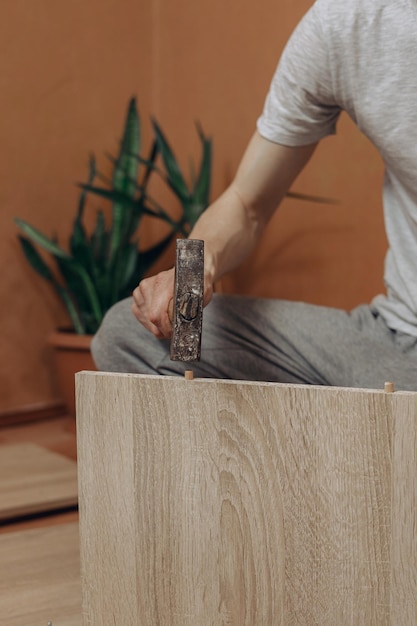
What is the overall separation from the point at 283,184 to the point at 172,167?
1.09m

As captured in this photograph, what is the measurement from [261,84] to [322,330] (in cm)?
129

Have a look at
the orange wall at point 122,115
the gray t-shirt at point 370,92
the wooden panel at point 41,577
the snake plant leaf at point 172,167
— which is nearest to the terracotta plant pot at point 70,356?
the orange wall at point 122,115

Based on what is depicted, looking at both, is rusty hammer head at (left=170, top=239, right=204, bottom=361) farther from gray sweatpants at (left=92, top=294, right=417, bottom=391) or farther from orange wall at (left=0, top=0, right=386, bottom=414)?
orange wall at (left=0, top=0, right=386, bottom=414)

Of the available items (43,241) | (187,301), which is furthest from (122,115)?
(187,301)

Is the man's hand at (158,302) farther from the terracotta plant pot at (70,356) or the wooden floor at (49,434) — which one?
the terracotta plant pot at (70,356)

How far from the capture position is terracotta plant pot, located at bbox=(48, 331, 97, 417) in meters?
2.58

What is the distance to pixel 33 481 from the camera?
1978mm

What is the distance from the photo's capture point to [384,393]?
913mm

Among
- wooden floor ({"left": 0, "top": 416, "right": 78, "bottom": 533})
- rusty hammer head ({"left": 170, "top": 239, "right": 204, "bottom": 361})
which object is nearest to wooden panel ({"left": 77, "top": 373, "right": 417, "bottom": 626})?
rusty hammer head ({"left": 170, "top": 239, "right": 204, "bottom": 361})

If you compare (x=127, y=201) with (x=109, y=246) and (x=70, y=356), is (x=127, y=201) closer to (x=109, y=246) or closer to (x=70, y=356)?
(x=109, y=246)

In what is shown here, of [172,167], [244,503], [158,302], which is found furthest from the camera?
[172,167]

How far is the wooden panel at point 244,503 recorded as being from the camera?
0.93m

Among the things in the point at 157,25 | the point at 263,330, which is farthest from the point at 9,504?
the point at 157,25

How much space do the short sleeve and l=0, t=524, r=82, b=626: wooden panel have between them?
806 mm
